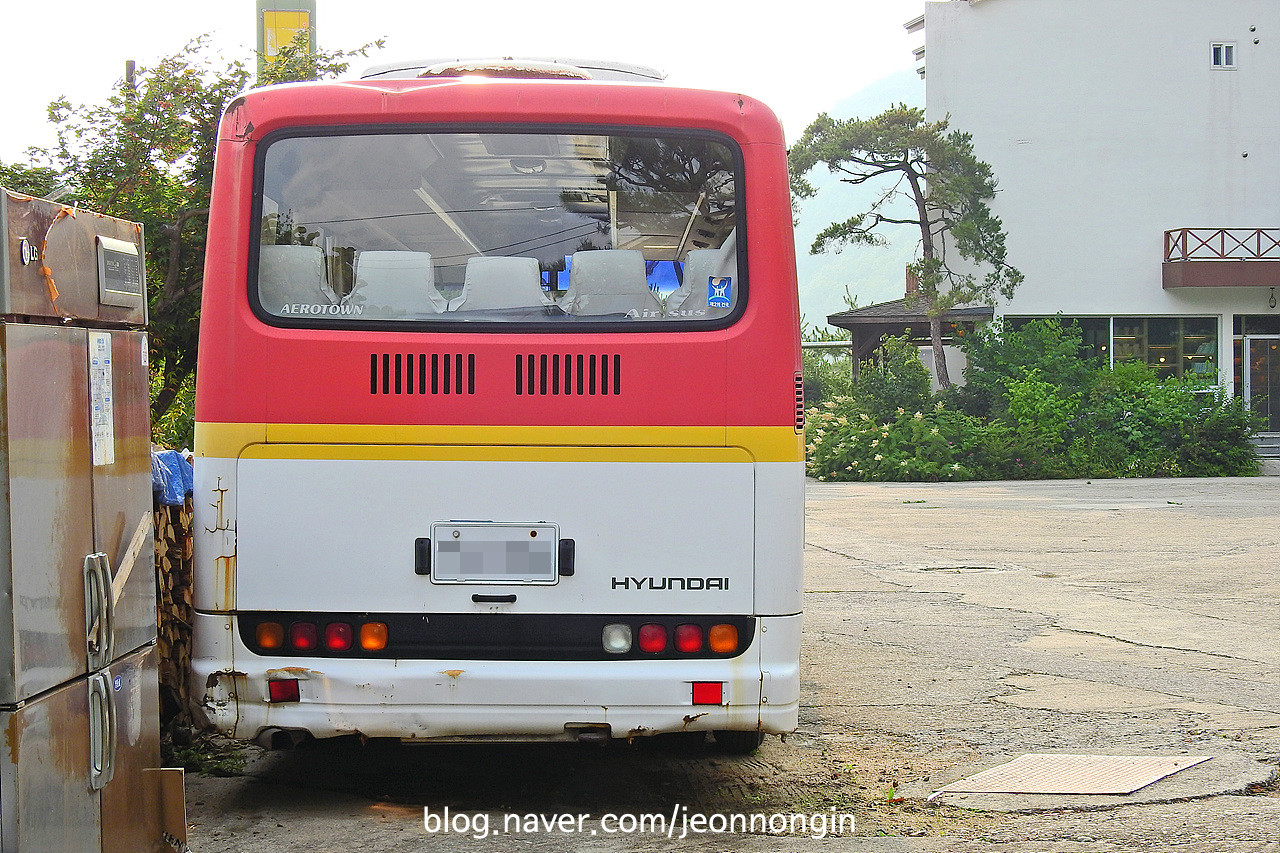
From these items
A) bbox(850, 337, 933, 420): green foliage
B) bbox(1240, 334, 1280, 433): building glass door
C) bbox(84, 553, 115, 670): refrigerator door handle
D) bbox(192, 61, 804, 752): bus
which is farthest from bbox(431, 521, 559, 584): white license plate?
bbox(1240, 334, 1280, 433): building glass door

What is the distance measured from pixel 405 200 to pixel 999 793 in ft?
10.9

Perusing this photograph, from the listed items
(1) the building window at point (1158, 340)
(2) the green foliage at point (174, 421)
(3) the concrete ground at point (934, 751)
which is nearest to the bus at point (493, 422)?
(3) the concrete ground at point (934, 751)

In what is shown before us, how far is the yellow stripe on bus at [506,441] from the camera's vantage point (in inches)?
173

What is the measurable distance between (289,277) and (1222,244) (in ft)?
88.3

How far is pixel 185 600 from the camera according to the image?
5312mm

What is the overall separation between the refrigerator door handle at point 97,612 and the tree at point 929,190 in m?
23.8

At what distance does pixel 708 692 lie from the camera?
439cm

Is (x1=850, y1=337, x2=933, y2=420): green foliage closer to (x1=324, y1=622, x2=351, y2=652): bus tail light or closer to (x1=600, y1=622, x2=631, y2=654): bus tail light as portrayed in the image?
(x1=600, y1=622, x2=631, y2=654): bus tail light

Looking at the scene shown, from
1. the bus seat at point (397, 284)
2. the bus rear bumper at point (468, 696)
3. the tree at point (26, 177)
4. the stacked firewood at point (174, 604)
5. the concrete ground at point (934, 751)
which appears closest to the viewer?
the bus rear bumper at point (468, 696)

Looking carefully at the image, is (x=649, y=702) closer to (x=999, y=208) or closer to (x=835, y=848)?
(x=835, y=848)

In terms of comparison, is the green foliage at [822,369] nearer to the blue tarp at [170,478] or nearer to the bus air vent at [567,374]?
the blue tarp at [170,478]

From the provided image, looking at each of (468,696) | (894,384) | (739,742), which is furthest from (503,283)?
(894,384)

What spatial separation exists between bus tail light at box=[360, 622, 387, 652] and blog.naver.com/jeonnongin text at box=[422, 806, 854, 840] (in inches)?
29.8

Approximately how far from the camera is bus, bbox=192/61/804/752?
4391 mm
